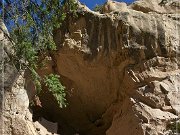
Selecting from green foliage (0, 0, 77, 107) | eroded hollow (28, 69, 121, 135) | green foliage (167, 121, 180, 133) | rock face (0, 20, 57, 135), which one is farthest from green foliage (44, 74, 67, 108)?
eroded hollow (28, 69, 121, 135)

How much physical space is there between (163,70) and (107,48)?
1089 mm

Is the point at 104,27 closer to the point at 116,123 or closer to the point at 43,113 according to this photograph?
the point at 116,123

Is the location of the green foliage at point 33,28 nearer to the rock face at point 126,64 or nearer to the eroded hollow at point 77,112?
the rock face at point 126,64

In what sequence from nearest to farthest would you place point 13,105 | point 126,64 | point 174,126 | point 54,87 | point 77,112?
point 54,87
point 174,126
point 13,105
point 126,64
point 77,112

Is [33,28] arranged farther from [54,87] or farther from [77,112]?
[77,112]

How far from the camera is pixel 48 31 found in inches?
228

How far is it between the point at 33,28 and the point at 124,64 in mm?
2683

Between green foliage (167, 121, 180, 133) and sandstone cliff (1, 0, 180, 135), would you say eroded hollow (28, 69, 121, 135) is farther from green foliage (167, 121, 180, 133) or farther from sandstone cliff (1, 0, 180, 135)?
green foliage (167, 121, 180, 133)

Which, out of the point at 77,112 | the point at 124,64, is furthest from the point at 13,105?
the point at 77,112

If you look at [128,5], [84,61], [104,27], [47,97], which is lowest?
[47,97]

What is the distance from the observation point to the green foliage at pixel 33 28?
5.46 meters

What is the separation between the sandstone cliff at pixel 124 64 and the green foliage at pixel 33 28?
1876 millimetres

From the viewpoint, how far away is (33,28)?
18.6 feet

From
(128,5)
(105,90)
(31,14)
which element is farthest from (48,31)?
(128,5)
